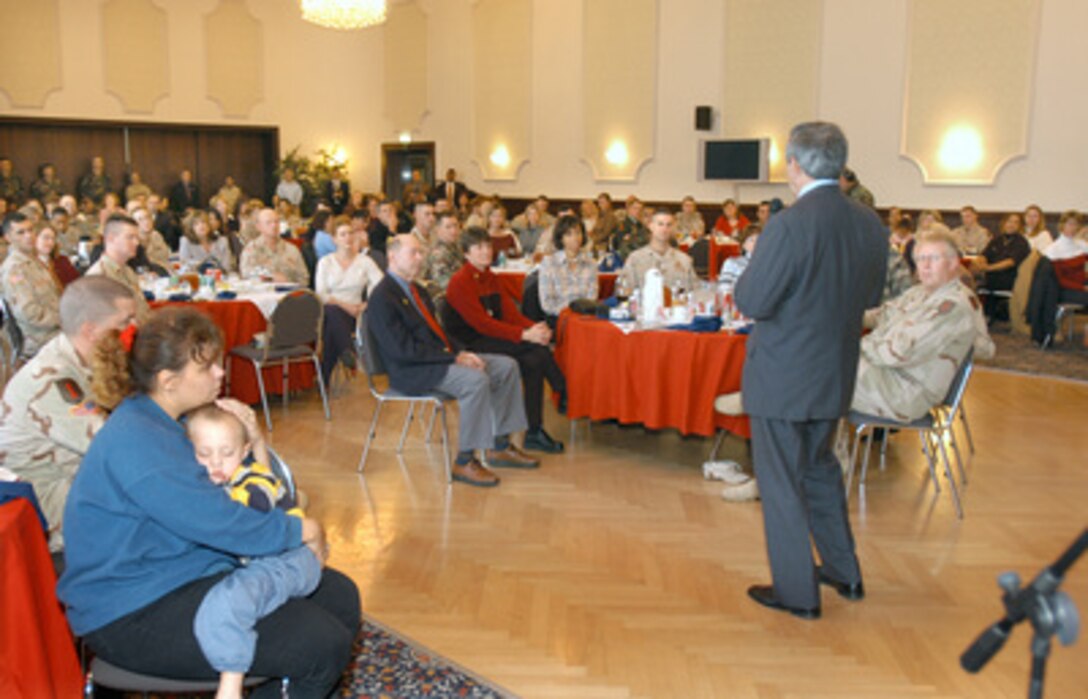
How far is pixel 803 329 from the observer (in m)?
3.34

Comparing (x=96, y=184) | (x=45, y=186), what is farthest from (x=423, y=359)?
(x=96, y=184)

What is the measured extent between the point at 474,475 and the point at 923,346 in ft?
7.62

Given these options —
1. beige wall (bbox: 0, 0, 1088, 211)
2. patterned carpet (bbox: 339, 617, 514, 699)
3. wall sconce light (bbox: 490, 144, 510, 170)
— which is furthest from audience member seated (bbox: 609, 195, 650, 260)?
wall sconce light (bbox: 490, 144, 510, 170)

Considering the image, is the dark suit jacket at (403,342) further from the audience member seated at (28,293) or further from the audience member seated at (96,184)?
the audience member seated at (96,184)

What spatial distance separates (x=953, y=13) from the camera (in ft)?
38.4

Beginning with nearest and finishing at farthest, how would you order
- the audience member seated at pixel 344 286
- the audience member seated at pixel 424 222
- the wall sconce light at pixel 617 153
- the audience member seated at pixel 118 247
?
the audience member seated at pixel 118 247 → the audience member seated at pixel 344 286 → the audience member seated at pixel 424 222 → the wall sconce light at pixel 617 153

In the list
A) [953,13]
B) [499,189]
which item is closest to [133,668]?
[953,13]

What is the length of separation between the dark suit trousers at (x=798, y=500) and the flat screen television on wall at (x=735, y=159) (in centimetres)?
1056

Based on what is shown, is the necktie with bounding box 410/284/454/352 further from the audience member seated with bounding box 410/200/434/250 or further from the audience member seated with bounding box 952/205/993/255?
the audience member seated with bounding box 952/205/993/255

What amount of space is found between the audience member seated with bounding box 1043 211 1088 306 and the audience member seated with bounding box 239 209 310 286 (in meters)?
7.08

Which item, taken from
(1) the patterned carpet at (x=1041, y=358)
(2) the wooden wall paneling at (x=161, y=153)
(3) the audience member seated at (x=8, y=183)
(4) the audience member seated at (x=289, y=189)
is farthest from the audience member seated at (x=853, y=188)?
(2) the wooden wall paneling at (x=161, y=153)

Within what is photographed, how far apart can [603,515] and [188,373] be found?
2739 mm

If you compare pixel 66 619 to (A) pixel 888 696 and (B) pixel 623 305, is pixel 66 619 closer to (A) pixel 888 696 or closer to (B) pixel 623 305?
(A) pixel 888 696

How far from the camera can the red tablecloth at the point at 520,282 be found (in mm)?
8219
